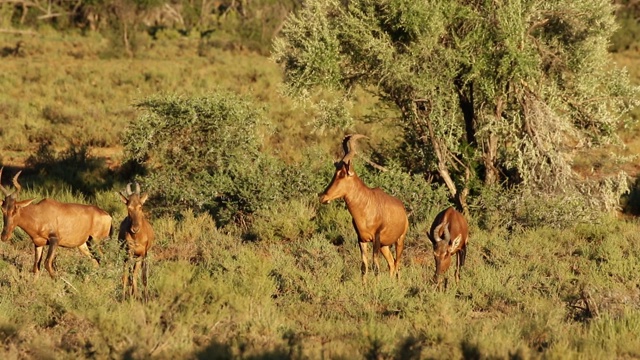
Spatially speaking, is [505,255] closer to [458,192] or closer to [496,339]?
[458,192]

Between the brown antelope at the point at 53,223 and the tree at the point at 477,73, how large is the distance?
479 cm

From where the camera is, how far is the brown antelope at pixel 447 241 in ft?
32.0

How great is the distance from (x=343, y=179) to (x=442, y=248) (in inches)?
61.6

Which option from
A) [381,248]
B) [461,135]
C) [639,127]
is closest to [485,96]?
[461,135]

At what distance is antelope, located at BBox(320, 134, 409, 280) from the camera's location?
10391 mm

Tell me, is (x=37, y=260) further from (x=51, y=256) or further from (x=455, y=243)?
(x=455, y=243)

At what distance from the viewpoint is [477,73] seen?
44.2 ft

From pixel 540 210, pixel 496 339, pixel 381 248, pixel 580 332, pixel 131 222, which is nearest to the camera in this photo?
pixel 496 339

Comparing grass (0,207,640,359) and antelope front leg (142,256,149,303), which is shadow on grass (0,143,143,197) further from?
antelope front leg (142,256,149,303)

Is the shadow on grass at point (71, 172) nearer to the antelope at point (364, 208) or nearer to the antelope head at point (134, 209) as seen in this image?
the antelope head at point (134, 209)

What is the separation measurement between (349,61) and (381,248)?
188 inches

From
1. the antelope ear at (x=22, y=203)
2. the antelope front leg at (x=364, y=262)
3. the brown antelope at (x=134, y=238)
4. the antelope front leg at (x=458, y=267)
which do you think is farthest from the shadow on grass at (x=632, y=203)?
the antelope ear at (x=22, y=203)

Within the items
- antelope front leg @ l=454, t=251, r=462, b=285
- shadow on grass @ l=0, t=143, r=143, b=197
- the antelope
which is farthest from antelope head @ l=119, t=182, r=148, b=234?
shadow on grass @ l=0, t=143, r=143, b=197

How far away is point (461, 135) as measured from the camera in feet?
49.8
